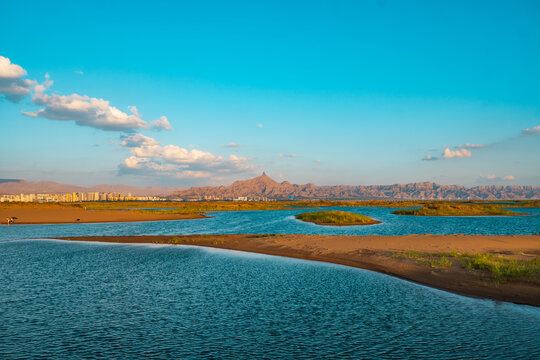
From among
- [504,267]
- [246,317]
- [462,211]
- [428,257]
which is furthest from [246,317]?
[462,211]

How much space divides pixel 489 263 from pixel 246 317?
18614 mm

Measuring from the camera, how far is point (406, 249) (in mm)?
34031

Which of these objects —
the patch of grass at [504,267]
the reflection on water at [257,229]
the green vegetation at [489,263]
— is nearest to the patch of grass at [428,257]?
the green vegetation at [489,263]

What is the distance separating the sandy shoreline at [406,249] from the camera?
19.7 m

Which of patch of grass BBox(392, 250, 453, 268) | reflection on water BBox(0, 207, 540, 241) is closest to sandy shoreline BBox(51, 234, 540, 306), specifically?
patch of grass BBox(392, 250, 453, 268)

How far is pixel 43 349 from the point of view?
11.8 m

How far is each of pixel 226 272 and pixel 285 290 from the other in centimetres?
709

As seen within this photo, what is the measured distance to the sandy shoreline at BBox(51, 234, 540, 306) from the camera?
19.7 m

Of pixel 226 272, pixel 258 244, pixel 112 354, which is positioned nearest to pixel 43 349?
pixel 112 354

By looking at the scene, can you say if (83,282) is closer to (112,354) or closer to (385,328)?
(112,354)

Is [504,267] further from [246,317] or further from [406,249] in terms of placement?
[246,317]

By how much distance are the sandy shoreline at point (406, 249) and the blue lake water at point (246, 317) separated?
1.75 m

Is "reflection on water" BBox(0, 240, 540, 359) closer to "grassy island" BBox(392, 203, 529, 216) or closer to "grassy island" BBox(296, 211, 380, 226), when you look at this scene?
"grassy island" BBox(296, 211, 380, 226)

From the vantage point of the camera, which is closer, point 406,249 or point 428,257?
point 428,257
